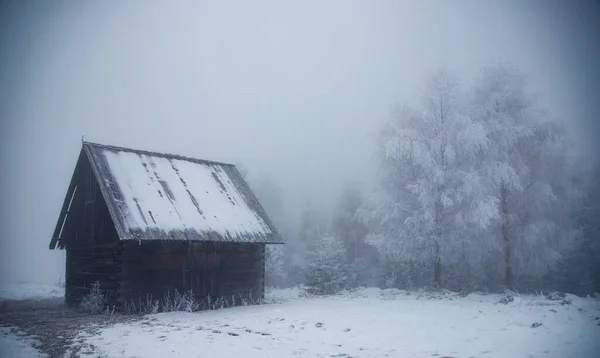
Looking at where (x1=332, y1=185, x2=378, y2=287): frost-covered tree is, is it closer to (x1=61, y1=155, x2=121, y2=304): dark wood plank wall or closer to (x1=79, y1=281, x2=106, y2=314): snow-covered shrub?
(x1=61, y1=155, x2=121, y2=304): dark wood plank wall

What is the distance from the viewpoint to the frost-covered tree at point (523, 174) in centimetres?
2277

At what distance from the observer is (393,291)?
83.7 ft

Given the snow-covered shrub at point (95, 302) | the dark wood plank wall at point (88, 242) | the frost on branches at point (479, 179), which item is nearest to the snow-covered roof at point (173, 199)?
the dark wood plank wall at point (88, 242)

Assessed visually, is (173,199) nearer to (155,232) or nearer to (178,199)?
(178,199)

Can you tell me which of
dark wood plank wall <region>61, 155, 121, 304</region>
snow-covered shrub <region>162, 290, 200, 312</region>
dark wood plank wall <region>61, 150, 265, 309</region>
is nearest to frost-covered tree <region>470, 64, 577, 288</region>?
dark wood plank wall <region>61, 150, 265, 309</region>

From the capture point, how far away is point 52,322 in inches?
504

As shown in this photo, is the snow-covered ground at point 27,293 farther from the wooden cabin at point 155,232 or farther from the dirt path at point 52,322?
the dirt path at point 52,322

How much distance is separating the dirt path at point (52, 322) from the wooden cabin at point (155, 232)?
1457mm

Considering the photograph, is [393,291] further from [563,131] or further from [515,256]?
[563,131]

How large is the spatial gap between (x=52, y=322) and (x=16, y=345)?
3.94m

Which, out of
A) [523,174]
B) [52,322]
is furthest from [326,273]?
[52,322]

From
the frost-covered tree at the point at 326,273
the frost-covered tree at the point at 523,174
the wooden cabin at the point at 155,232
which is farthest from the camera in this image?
the frost-covered tree at the point at 326,273

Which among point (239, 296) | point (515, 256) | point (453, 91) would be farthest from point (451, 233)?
point (239, 296)

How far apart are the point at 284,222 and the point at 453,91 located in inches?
1134
